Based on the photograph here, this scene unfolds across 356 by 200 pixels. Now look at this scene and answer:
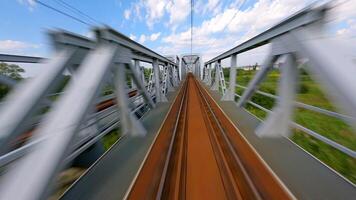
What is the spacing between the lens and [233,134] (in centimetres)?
450

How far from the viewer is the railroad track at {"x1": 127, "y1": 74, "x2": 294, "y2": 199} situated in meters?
2.46

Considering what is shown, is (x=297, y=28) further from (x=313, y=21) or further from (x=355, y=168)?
(x=355, y=168)

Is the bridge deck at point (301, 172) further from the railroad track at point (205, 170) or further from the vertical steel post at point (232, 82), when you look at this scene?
the vertical steel post at point (232, 82)

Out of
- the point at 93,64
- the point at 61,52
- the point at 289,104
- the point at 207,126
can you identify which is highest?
the point at 61,52

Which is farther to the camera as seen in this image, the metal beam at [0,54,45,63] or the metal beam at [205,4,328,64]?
the metal beam at [0,54,45,63]

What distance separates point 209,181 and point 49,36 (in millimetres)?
3025

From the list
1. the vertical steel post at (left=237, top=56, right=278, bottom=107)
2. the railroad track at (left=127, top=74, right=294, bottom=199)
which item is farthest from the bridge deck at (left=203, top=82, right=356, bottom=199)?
the vertical steel post at (left=237, top=56, right=278, bottom=107)

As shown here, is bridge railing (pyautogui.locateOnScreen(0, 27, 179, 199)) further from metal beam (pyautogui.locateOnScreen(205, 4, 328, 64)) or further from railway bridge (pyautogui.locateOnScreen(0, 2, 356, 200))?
metal beam (pyautogui.locateOnScreen(205, 4, 328, 64))

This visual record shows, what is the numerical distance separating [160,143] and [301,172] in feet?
8.32

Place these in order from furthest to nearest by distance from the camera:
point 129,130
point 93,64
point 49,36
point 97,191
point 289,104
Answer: point 129,130, point 289,104, point 93,64, point 49,36, point 97,191

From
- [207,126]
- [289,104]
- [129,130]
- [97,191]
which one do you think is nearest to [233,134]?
[207,126]

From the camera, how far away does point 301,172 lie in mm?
2766

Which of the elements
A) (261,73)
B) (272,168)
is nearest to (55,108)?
(272,168)

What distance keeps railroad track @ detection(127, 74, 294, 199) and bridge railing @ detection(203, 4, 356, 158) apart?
38.1 inches
